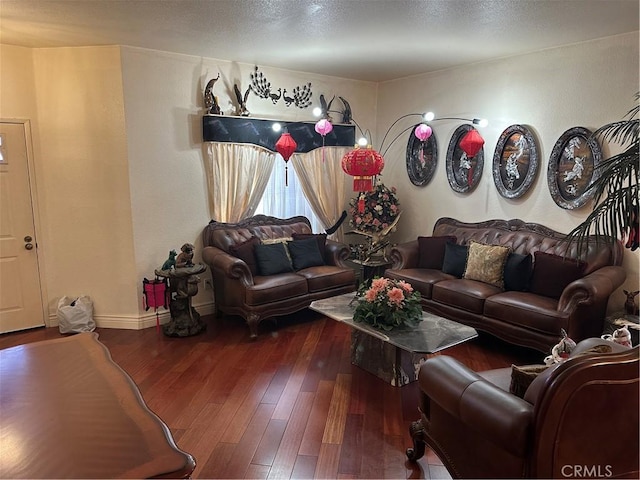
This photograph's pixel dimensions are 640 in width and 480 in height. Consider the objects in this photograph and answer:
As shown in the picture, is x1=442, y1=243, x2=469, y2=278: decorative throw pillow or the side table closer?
the side table

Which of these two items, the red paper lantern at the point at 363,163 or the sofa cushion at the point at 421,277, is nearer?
the red paper lantern at the point at 363,163

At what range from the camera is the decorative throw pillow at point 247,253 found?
4473mm

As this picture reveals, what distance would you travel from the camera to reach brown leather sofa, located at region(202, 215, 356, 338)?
413cm

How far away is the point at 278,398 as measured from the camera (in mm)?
3043

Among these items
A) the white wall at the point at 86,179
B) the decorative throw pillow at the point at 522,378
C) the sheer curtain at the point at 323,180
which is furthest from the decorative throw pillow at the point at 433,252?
the white wall at the point at 86,179

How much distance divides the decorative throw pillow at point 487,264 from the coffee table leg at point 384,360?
1.17m

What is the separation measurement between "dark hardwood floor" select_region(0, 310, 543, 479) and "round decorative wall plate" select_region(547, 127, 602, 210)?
1.54 m

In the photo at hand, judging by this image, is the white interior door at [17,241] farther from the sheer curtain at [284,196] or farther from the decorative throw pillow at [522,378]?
the decorative throw pillow at [522,378]

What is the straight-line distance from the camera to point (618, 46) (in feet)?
12.0

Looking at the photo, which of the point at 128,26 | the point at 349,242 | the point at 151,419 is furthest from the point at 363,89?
the point at 151,419

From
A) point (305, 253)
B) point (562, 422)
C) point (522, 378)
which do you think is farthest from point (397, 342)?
point (305, 253)

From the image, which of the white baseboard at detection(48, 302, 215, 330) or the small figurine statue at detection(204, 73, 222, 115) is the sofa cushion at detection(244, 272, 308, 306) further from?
the small figurine statue at detection(204, 73, 222, 115)

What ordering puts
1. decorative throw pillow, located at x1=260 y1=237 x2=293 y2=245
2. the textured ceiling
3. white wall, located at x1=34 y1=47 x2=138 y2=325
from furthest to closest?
1. decorative throw pillow, located at x1=260 y1=237 x2=293 y2=245
2. white wall, located at x1=34 y1=47 x2=138 y2=325
3. the textured ceiling

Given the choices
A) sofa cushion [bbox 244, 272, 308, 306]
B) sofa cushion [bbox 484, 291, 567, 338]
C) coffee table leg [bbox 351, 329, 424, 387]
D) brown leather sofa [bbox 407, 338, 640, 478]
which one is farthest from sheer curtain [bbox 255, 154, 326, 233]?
brown leather sofa [bbox 407, 338, 640, 478]
